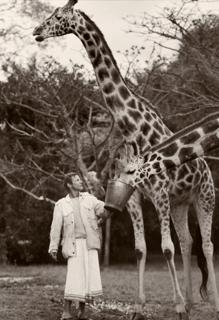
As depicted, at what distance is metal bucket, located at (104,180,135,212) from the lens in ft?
19.0

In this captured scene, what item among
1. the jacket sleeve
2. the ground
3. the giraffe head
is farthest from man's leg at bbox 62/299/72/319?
the giraffe head

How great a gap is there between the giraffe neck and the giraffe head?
3.2 inches

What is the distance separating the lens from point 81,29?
9.46 m

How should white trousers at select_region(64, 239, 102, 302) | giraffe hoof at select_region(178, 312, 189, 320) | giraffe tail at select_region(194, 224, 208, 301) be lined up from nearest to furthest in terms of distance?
white trousers at select_region(64, 239, 102, 302), giraffe hoof at select_region(178, 312, 189, 320), giraffe tail at select_region(194, 224, 208, 301)

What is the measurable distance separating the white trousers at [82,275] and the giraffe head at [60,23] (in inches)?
112

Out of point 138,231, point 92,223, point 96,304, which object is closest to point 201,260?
point 138,231

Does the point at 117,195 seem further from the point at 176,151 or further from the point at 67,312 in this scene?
the point at 67,312

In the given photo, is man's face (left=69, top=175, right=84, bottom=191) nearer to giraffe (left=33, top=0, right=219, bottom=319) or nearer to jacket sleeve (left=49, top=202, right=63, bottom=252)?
jacket sleeve (left=49, top=202, right=63, bottom=252)

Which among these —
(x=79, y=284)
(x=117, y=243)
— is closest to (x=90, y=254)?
(x=79, y=284)

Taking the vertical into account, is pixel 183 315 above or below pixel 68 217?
below

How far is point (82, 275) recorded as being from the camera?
8414 mm

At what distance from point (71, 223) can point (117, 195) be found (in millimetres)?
2809

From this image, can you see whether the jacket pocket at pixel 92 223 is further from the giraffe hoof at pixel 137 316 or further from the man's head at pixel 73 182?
the giraffe hoof at pixel 137 316

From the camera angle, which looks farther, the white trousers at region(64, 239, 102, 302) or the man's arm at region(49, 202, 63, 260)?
the man's arm at region(49, 202, 63, 260)
